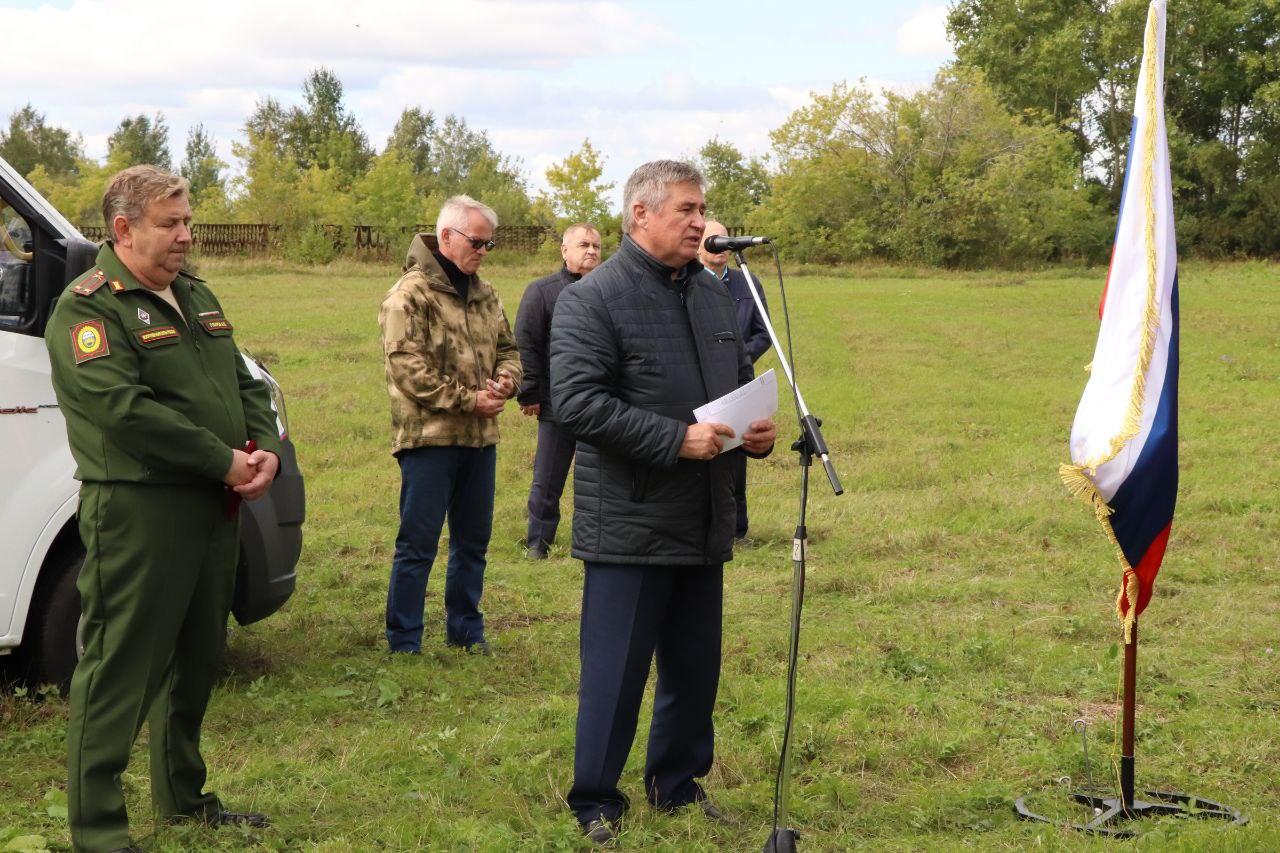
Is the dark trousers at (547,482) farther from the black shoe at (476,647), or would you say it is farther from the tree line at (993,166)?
the tree line at (993,166)

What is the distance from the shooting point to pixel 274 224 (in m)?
53.1

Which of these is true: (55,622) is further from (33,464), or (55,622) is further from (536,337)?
(536,337)

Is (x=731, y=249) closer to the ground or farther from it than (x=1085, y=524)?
farther from it

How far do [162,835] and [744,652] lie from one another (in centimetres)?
323

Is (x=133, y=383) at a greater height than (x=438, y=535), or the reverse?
(x=133, y=383)

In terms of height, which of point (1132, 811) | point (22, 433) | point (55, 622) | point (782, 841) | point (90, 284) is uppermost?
point (90, 284)

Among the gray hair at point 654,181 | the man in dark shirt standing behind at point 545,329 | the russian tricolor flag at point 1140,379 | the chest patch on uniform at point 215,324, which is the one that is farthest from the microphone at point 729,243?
the man in dark shirt standing behind at point 545,329

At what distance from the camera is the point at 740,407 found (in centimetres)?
412

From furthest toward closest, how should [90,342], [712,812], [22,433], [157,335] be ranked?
1. [22,433]
2. [712,812]
3. [157,335]
4. [90,342]

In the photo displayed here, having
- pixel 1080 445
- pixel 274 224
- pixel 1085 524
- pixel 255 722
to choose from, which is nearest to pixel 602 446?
pixel 1080 445

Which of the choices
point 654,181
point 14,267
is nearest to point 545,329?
point 14,267

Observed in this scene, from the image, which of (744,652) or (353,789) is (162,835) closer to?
(353,789)

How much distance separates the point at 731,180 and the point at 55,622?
5985cm

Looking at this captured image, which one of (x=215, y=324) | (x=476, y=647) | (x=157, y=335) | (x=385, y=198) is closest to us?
(x=157, y=335)
